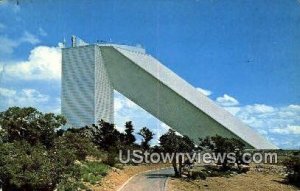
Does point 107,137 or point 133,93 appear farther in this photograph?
point 133,93

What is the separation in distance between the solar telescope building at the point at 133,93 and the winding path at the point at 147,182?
21.2m

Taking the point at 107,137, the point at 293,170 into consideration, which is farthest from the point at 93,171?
the point at 293,170

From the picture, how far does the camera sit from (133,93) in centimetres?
5222

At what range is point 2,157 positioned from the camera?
54.7 ft

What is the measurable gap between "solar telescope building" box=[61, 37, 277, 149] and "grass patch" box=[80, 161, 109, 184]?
908 inches

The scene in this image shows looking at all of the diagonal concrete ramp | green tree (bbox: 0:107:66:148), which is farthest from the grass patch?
the diagonal concrete ramp

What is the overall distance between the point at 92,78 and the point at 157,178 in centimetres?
2664

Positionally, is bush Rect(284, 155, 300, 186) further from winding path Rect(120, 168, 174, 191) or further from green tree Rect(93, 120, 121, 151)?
green tree Rect(93, 120, 121, 151)

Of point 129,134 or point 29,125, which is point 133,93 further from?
point 29,125

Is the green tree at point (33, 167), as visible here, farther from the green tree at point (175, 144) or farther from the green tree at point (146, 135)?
the green tree at point (146, 135)

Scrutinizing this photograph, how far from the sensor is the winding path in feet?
73.5

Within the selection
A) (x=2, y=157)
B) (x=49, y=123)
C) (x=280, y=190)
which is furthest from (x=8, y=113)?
(x=280, y=190)

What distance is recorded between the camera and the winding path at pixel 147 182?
73.5 ft

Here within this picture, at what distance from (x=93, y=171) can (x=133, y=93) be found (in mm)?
28599
